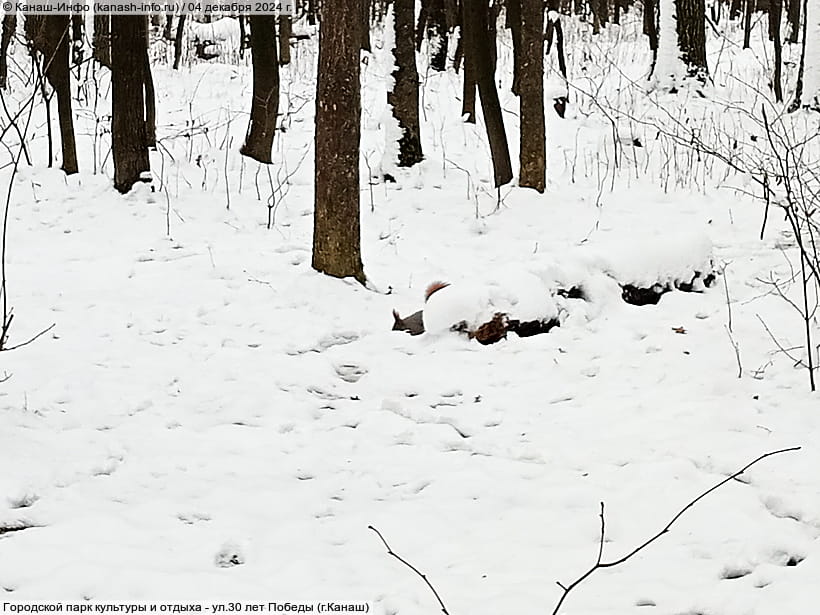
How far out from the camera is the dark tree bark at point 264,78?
8.79 metres

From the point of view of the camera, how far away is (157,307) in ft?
17.5

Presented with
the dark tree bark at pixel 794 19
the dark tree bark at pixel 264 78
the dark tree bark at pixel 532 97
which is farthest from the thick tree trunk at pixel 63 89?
the dark tree bark at pixel 794 19

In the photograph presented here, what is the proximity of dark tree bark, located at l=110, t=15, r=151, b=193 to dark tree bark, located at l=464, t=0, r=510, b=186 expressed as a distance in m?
2.97

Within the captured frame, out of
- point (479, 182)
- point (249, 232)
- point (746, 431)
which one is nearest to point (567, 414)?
point (746, 431)

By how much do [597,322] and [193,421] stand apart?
2421mm

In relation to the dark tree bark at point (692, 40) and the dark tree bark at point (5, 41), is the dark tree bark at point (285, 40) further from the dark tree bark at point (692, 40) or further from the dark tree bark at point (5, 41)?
the dark tree bark at point (692, 40)

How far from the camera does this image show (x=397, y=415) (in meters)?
3.98

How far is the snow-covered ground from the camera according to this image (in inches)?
104

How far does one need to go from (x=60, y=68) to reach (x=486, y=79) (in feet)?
13.6

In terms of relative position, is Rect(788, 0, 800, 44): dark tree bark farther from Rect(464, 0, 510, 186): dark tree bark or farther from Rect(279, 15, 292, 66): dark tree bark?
Rect(464, 0, 510, 186): dark tree bark

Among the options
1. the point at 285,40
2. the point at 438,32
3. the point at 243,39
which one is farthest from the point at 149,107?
the point at 243,39

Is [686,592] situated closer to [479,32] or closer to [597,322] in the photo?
[597,322]

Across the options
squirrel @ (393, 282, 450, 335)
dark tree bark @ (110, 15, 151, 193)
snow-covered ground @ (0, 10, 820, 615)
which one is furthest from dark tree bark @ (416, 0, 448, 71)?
squirrel @ (393, 282, 450, 335)

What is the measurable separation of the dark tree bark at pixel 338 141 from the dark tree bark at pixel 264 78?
3.38m
